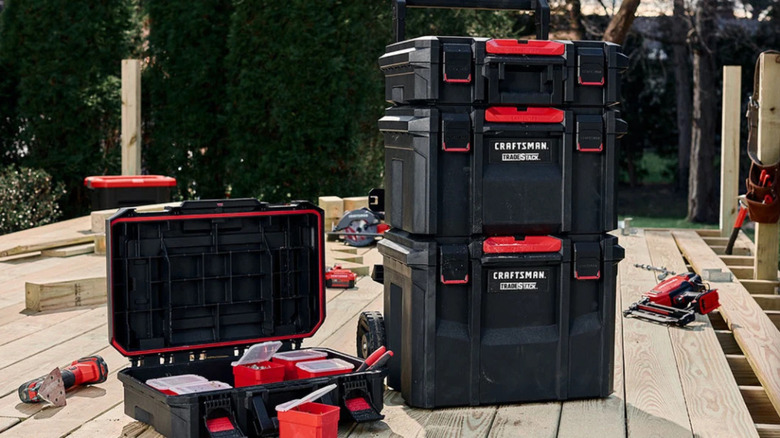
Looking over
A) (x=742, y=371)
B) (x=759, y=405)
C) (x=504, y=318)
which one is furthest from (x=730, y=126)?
(x=504, y=318)

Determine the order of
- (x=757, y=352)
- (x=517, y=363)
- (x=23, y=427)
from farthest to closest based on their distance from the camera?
(x=757, y=352)
(x=517, y=363)
(x=23, y=427)

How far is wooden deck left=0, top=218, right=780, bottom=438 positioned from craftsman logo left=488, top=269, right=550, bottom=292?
0.49 meters

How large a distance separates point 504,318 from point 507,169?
0.61 meters

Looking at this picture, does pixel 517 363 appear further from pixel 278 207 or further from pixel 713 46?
pixel 713 46

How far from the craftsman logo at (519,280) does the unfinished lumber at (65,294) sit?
3.02m

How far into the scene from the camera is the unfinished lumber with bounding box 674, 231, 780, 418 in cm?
454

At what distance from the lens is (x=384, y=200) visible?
460cm

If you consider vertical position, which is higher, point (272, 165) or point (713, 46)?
point (713, 46)

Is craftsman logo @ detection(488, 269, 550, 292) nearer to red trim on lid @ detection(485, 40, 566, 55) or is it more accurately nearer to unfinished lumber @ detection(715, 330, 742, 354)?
red trim on lid @ detection(485, 40, 566, 55)

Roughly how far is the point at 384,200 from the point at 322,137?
6081 millimetres

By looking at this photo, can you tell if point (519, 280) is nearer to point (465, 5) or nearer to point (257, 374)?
point (257, 374)

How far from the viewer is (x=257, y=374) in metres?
4.07

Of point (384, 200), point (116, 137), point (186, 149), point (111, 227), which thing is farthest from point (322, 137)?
point (111, 227)

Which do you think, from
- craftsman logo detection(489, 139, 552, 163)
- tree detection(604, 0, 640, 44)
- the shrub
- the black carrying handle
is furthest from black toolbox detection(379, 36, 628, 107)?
tree detection(604, 0, 640, 44)
